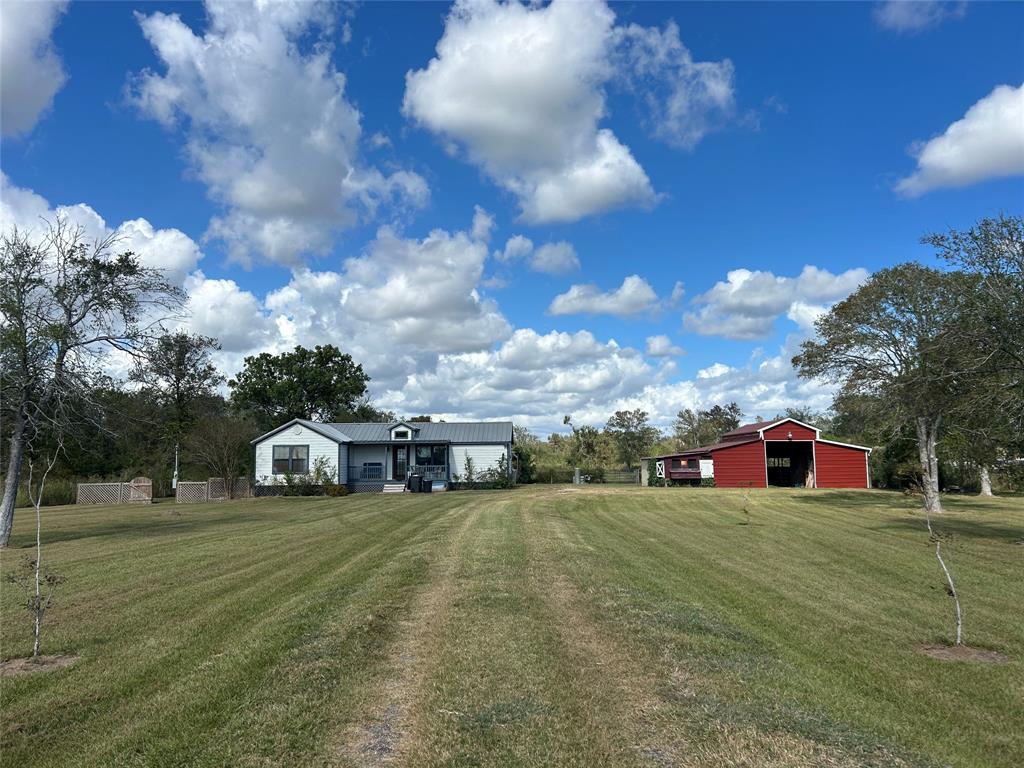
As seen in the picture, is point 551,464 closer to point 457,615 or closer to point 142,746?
point 457,615

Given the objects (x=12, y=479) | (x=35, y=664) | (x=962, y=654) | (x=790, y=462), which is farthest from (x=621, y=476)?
(x=35, y=664)

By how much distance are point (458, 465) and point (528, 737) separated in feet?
118

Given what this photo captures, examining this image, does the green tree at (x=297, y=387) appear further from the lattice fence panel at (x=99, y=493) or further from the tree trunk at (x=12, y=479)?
the tree trunk at (x=12, y=479)

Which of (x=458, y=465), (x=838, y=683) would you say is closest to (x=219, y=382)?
A: (x=458, y=465)

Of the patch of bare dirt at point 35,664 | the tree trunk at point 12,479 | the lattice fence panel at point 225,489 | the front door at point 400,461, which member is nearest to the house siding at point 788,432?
the front door at point 400,461

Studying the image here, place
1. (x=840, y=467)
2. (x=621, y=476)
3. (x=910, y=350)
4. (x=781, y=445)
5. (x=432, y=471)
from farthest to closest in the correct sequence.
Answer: (x=621, y=476), (x=781, y=445), (x=840, y=467), (x=432, y=471), (x=910, y=350)

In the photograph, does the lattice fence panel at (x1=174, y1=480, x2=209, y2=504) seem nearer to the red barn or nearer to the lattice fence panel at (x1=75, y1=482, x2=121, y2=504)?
the lattice fence panel at (x1=75, y1=482, x2=121, y2=504)

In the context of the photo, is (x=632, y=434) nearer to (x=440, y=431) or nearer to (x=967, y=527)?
(x=440, y=431)

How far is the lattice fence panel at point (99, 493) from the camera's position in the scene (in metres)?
33.3

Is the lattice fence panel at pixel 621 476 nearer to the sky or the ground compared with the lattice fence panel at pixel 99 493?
nearer to the ground

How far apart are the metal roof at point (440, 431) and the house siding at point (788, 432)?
17.1 meters

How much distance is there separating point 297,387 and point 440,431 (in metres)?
22.1

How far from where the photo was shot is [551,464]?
1988 inches

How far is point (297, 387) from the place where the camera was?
57125mm
